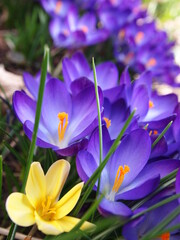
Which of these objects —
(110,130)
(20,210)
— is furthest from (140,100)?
(20,210)

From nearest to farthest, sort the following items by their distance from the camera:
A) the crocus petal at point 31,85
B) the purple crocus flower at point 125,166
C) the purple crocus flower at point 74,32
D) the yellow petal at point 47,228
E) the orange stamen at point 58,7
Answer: the yellow petal at point 47,228 → the purple crocus flower at point 125,166 → the crocus petal at point 31,85 → the purple crocus flower at point 74,32 → the orange stamen at point 58,7

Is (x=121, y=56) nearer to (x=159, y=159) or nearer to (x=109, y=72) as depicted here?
(x=109, y=72)

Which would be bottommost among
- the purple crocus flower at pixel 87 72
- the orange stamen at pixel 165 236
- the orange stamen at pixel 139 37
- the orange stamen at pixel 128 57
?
the orange stamen at pixel 165 236

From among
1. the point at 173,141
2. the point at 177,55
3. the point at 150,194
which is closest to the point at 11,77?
the point at 173,141

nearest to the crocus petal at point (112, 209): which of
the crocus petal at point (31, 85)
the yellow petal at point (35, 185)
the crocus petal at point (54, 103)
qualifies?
the yellow petal at point (35, 185)

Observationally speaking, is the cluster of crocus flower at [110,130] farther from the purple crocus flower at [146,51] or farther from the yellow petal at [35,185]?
the purple crocus flower at [146,51]

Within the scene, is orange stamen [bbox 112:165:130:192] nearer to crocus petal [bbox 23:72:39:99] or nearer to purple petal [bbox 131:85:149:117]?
purple petal [bbox 131:85:149:117]

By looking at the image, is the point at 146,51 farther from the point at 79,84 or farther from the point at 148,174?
the point at 148,174

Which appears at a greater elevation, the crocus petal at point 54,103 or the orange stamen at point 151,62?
the crocus petal at point 54,103
